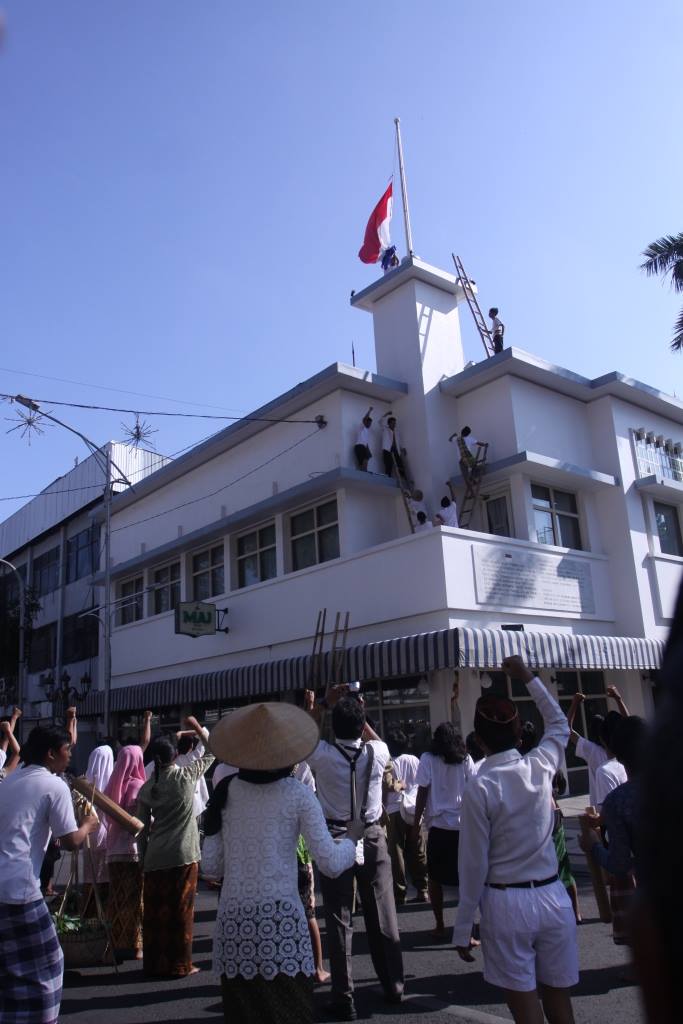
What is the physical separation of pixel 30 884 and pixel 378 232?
18.2m

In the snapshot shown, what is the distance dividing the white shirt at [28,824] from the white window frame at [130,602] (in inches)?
723

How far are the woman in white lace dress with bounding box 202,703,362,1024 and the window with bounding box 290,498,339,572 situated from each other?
12.5 metres

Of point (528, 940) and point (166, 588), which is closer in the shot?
point (528, 940)

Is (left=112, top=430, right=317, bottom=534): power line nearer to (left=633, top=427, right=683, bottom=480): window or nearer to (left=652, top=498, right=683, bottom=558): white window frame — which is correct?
(left=633, top=427, right=683, bottom=480): window

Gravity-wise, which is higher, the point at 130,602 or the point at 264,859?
the point at 130,602

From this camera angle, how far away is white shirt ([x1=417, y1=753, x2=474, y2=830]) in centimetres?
755

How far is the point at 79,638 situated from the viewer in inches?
1142

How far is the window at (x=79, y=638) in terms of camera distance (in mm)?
27516

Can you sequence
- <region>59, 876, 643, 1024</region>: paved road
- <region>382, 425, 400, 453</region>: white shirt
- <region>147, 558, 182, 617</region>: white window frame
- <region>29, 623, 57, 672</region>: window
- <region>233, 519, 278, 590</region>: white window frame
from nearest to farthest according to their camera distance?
<region>59, 876, 643, 1024</region>: paved road < <region>382, 425, 400, 453</region>: white shirt < <region>233, 519, 278, 590</region>: white window frame < <region>147, 558, 182, 617</region>: white window frame < <region>29, 623, 57, 672</region>: window

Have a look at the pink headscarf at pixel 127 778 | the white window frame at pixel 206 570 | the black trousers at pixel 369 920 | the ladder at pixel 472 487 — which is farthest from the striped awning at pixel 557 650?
the white window frame at pixel 206 570

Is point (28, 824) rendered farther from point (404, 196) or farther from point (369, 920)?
point (404, 196)

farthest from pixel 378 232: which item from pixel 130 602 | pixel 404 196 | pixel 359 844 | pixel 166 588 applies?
pixel 359 844

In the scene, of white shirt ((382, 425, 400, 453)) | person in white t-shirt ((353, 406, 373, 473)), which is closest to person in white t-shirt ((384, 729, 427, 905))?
person in white t-shirt ((353, 406, 373, 473))

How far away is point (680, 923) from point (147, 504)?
23.1 metres
